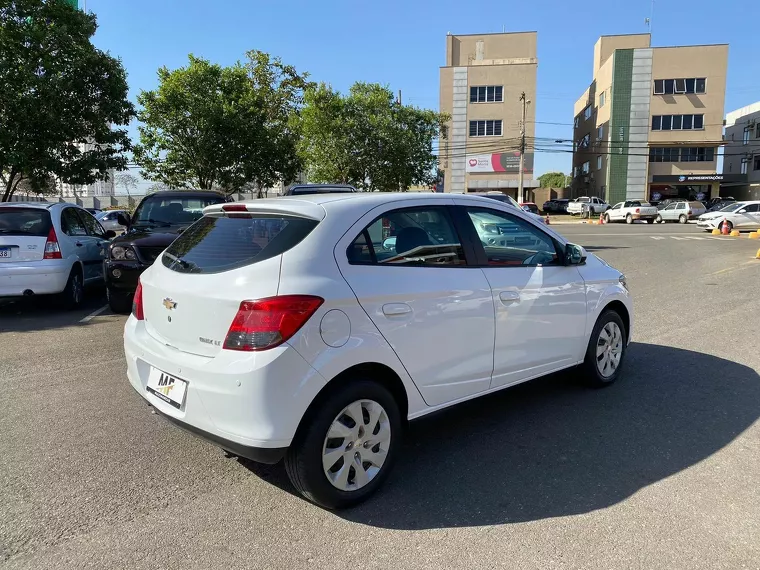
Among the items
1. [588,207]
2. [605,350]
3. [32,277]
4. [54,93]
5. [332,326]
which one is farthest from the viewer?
[588,207]

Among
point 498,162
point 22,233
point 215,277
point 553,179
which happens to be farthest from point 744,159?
point 553,179

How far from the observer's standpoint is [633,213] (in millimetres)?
37844

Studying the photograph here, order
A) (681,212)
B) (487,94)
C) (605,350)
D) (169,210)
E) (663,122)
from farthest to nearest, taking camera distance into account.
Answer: (663,122)
(487,94)
(681,212)
(169,210)
(605,350)

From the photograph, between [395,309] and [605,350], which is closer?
[395,309]

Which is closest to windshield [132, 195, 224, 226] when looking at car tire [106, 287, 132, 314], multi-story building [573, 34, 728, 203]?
car tire [106, 287, 132, 314]

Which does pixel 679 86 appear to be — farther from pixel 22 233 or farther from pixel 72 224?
pixel 22 233

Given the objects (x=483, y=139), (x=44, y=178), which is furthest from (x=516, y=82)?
(x=44, y=178)

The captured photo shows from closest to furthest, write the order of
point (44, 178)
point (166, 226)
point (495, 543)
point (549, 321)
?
1. point (495, 543)
2. point (549, 321)
3. point (166, 226)
4. point (44, 178)

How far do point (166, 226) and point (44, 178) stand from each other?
7.86m

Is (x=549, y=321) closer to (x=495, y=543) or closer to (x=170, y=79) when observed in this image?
(x=495, y=543)

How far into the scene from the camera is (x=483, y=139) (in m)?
51.4

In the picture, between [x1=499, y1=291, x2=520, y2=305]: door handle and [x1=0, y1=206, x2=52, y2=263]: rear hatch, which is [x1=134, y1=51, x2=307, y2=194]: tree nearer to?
[x1=0, y1=206, x2=52, y2=263]: rear hatch

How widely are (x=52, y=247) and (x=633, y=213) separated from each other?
37.0m

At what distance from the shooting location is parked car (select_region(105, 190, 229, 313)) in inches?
302
